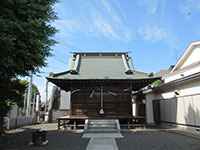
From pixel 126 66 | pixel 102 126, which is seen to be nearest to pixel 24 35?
pixel 102 126

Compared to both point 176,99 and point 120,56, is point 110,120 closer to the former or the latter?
point 176,99

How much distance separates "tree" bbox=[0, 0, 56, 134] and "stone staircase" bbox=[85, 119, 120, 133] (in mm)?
6561

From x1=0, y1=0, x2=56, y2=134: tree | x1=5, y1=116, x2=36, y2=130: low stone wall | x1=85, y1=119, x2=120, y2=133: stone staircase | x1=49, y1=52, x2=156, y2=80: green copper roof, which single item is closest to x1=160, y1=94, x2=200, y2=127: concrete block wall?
x1=49, y1=52, x2=156, y2=80: green copper roof

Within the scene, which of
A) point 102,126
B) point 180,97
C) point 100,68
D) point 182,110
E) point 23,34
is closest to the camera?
point 23,34

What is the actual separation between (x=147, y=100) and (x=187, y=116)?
664 cm

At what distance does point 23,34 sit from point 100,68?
12.5m

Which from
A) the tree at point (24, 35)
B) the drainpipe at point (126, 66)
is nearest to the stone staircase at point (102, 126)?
the drainpipe at point (126, 66)

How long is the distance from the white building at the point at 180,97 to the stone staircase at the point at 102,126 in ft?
14.3

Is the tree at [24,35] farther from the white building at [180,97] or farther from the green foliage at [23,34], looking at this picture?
the white building at [180,97]

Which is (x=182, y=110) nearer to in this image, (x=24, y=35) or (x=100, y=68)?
(x=100, y=68)

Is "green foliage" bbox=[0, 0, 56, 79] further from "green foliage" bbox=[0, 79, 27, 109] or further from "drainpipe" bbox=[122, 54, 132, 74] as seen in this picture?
"drainpipe" bbox=[122, 54, 132, 74]

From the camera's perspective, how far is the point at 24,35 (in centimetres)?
932

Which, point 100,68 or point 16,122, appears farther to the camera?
point 16,122

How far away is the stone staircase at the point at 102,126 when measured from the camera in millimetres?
15758
